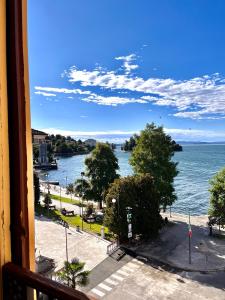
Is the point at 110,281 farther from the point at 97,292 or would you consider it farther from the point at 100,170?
the point at 100,170

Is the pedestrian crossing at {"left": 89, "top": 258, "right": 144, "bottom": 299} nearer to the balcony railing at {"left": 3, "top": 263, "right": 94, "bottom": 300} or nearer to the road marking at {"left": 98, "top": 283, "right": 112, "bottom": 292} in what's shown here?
the road marking at {"left": 98, "top": 283, "right": 112, "bottom": 292}

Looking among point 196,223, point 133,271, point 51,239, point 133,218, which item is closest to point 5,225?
point 133,271

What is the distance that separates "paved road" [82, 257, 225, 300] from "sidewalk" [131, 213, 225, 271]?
1157mm

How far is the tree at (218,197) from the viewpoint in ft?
94.2

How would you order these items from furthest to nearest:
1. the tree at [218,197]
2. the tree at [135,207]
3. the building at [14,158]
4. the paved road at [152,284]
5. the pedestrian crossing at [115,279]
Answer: the tree at [218,197], the tree at [135,207], the pedestrian crossing at [115,279], the paved road at [152,284], the building at [14,158]

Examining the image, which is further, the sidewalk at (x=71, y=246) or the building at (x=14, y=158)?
the sidewalk at (x=71, y=246)

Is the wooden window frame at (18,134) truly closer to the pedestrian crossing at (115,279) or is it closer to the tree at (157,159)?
the pedestrian crossing at (115,279)

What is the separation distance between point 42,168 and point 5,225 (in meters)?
116

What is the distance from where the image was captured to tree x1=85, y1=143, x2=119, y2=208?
39469 mm

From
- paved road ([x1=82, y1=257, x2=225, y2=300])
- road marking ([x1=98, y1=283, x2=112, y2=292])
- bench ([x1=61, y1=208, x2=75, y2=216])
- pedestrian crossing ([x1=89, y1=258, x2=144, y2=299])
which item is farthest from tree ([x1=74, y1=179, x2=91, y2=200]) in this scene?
road marking ([x1=98, y1=283, x2=112, y2=292])

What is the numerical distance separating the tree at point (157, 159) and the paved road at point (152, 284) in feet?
35.5

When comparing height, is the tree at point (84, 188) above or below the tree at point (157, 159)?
below

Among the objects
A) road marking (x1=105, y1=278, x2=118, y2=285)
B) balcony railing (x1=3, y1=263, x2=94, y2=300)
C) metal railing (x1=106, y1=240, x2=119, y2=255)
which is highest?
balcony railing (x1=3, y1=263, x2=94, y2=300)

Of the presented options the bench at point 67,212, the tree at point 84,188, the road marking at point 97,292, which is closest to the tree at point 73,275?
the road marking at point 97,292
